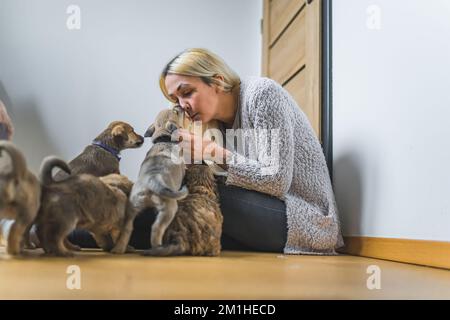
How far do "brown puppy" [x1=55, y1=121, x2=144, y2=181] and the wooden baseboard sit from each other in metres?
0.80

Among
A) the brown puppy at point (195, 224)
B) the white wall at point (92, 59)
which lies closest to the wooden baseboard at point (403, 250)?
the brown puppy at point (195, 224)

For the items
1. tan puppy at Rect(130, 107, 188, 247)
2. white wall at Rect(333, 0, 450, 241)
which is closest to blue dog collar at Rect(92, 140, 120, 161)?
tan puppy at Rect(130, 107, 188, 247)

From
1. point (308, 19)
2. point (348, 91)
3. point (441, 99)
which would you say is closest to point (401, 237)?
point (441, 99)

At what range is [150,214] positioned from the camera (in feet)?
4.42

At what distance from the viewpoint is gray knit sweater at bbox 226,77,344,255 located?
1.43m

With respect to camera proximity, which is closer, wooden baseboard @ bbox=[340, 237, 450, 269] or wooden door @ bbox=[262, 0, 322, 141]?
wooden baseboard @ bbox=[340, 237, 450, 269]

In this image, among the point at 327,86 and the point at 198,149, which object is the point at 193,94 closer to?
the point at 198,149

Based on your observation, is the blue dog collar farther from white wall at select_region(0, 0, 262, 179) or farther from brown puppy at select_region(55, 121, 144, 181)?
white wall at select_region(0, 0, 262, 179)

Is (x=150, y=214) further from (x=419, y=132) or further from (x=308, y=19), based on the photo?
(x=308, y=19)

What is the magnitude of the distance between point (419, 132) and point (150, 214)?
0.76m

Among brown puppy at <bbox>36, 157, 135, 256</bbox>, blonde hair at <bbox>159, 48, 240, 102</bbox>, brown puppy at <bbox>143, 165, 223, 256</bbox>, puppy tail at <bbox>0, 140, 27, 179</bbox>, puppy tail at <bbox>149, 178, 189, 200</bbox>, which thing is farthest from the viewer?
blonde hair at <bbox>159, 48, 240, 102</bbox>

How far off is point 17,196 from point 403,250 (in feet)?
3.30

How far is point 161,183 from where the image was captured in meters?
1.12

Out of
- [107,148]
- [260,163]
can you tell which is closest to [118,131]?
[107,148]
